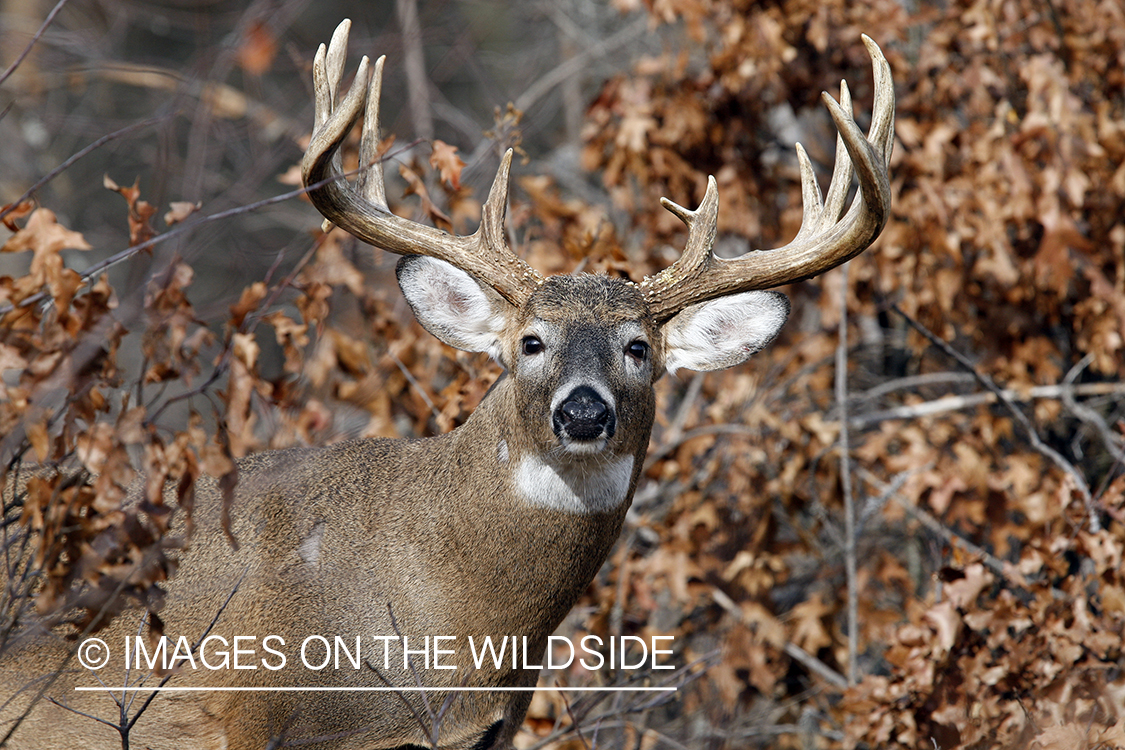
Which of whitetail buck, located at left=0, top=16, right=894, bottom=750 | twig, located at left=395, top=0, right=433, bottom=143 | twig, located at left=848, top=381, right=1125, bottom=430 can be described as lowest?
whitetail buck, located at left=0, top=16, right=894, bottom=750

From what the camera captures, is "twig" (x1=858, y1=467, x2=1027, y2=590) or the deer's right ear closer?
the deer's right ear

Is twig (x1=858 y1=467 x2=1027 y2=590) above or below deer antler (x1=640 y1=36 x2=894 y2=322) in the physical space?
below

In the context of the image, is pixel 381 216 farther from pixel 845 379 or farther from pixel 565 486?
pixel 845 379

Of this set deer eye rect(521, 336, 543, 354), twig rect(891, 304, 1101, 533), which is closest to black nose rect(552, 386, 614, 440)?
deer eye rect(521, 336, 543, 354)

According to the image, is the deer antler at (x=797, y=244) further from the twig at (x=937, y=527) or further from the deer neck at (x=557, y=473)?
the twig at (x=937, y=527)

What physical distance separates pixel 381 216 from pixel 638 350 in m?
1.07

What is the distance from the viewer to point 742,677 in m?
6.91

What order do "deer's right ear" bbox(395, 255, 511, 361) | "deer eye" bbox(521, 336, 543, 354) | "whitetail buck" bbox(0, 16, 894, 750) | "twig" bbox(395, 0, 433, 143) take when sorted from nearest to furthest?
"whitetail buck" bbox(0, 16, 894, 750) < "deer eye" bbox(521, 336, 543, 354) < "deer's right ear" bbox(395, 255, 511, 361) < "twig" bbox(395, 0, 433, 143)

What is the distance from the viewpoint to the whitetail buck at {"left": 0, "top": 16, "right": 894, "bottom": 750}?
3.77 metres

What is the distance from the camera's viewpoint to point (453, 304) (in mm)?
4297

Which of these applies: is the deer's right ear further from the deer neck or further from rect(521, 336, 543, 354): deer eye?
the deer neck

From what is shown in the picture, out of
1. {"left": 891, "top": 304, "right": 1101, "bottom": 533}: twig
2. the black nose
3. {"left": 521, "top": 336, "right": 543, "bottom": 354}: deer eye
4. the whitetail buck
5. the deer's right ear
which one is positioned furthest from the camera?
{"left": 891, "top": 304, "right": 1101, "bottom": 533}: twig

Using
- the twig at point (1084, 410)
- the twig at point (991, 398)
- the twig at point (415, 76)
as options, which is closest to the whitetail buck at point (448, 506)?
the twig at point (991, 398)

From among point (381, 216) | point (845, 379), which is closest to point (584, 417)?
point (381, 216)
